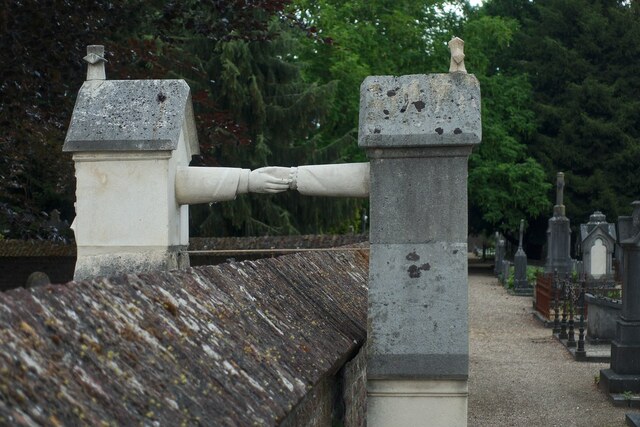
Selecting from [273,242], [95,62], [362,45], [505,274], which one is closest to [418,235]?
[95,62]

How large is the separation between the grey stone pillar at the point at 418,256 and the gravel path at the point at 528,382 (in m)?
5.58

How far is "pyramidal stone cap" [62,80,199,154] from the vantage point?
20.4ft

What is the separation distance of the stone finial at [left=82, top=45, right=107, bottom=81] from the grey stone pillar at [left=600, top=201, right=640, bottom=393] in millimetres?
8606

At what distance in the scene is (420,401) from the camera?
6035 mm

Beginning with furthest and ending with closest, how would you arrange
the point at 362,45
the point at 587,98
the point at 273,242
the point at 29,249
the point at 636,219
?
the point at 587,98 < the point at 362,45 < the point at 273,242 < the point at 29,249 < the point at 636,219

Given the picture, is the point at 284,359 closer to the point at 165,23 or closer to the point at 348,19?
the point at 165,23

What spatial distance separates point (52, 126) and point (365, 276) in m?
5.07

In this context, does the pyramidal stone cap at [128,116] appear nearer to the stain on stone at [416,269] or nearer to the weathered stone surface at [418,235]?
the weathered stone surface at [418,235]

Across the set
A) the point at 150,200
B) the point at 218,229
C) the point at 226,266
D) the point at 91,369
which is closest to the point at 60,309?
the point at 91,369

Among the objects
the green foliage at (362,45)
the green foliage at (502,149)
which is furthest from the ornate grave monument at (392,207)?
the green foliage at (502,149)

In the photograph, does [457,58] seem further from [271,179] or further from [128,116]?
[128,116]

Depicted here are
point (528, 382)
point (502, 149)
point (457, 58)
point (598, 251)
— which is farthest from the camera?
point (502, 149)

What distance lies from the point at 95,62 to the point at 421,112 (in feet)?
7.15

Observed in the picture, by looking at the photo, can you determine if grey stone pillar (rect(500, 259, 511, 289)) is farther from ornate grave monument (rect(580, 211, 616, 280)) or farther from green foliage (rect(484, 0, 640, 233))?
green foliage (rect(484, 0, 640, 233))
